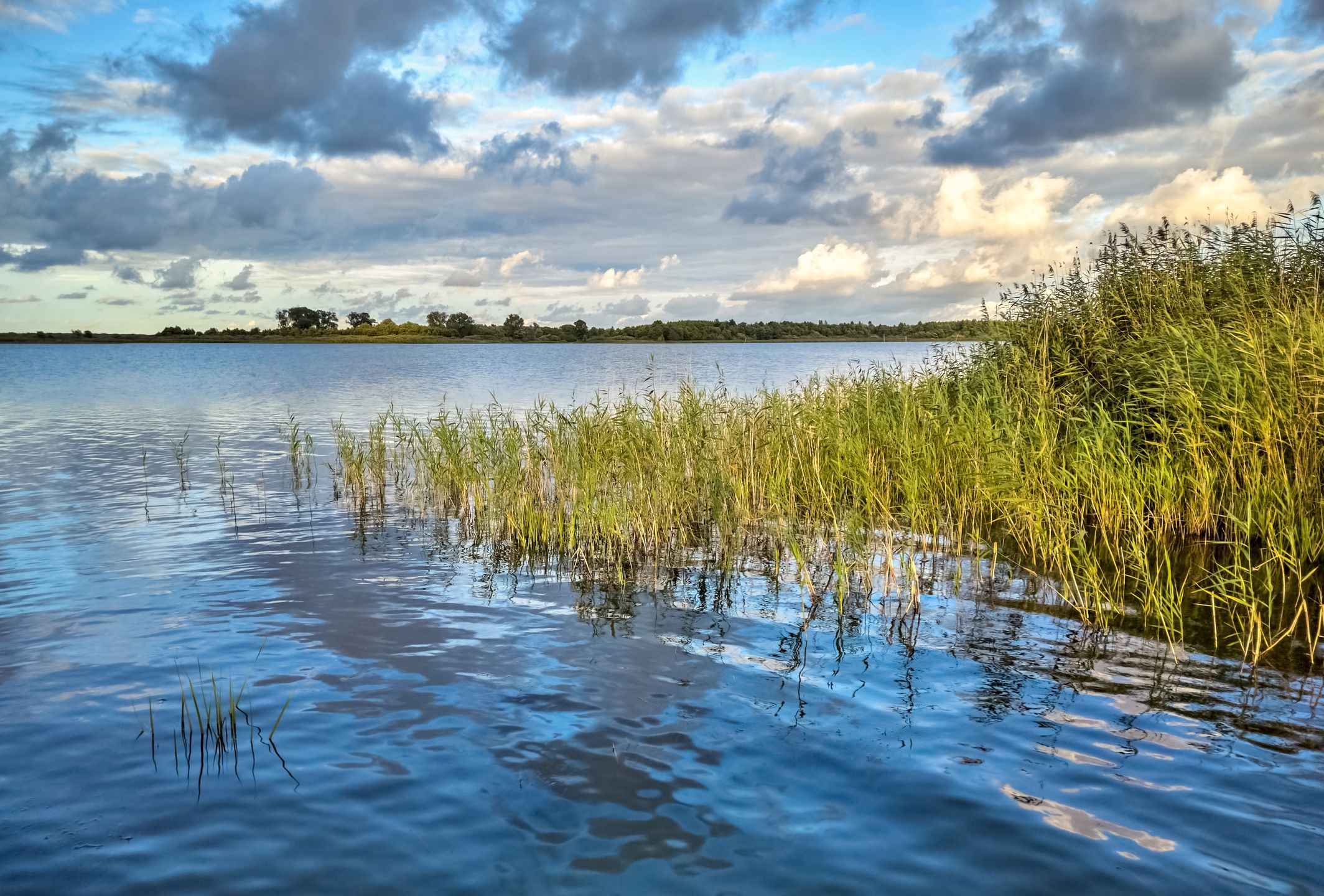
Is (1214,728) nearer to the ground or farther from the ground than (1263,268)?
nearer to the ground

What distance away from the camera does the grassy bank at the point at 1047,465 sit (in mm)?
9922

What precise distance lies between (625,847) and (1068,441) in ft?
34.0

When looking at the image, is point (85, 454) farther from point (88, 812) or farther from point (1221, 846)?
point (1221, 846)

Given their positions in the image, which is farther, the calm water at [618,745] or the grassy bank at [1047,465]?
the grassy bank at [1047,465]

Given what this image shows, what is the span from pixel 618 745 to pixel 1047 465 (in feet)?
24.5

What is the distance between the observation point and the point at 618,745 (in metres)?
6.02

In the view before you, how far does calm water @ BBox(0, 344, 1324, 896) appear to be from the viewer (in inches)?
183

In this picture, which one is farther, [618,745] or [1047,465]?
[1047,465]

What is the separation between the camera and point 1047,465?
35.3 feet

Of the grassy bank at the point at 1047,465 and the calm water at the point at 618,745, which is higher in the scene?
the grassy bank at the point at 1047,465

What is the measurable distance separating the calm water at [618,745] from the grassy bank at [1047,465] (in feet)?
4.14

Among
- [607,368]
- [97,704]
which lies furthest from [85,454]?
[607,368]

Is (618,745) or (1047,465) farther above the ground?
(1047,465)

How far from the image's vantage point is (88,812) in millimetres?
5211
